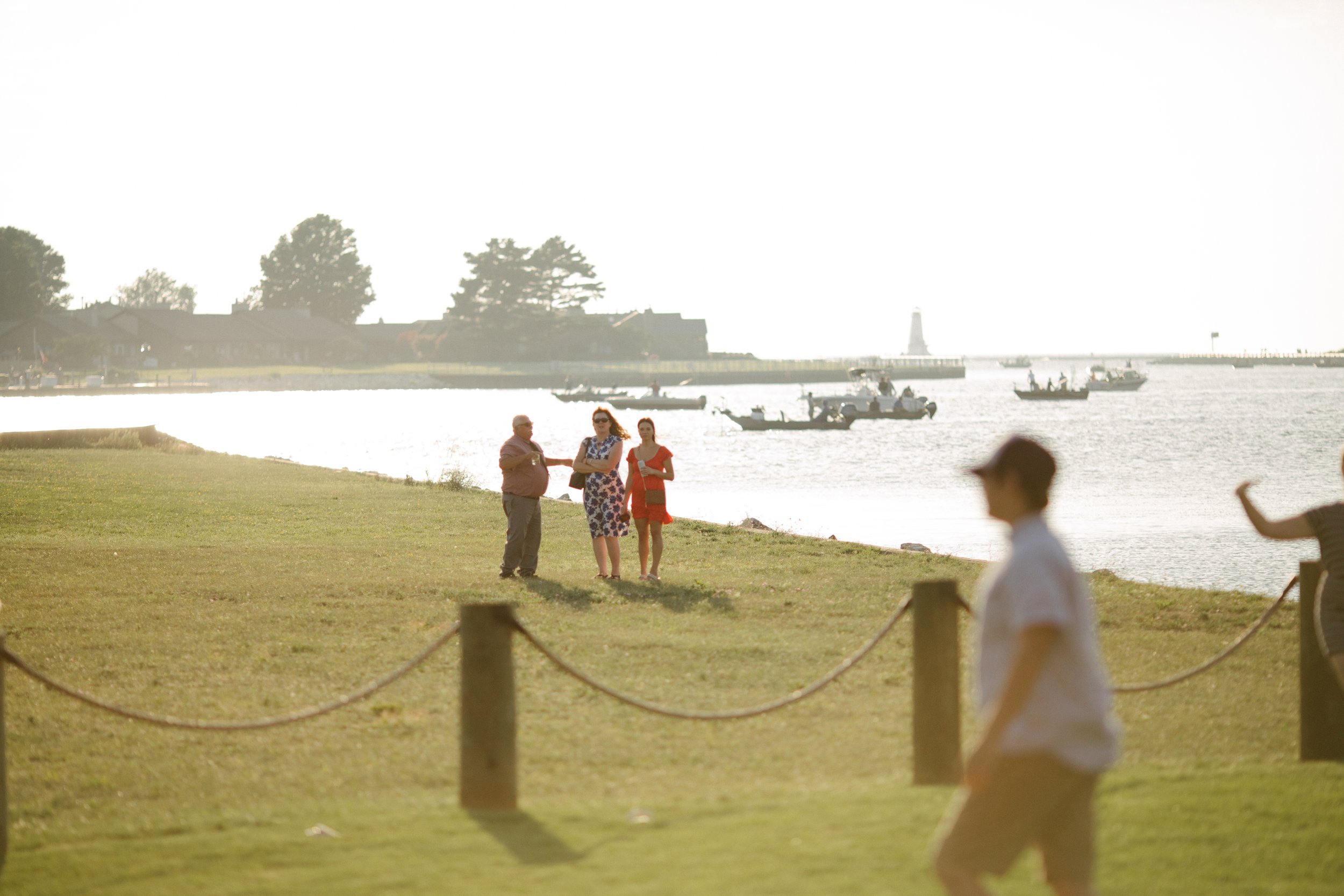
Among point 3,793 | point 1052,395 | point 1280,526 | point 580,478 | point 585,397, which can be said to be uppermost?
point 585,397

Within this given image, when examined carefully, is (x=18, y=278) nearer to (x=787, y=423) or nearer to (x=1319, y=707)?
(x=787, y=423)

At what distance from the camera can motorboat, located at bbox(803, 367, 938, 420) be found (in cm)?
8550

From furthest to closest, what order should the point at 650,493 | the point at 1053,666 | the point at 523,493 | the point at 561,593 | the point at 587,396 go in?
the point at 587,396 → the point at 523,493 → the point at 650,493 → the point at 561,593 → the point at 1053,666

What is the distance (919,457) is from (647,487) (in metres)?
44.1

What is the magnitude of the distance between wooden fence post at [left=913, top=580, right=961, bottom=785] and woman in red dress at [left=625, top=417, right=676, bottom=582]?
7.44m

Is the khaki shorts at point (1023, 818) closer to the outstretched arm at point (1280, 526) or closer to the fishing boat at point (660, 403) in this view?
the outstretched arm at point (1280, 526)

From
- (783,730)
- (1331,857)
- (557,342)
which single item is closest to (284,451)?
(783,730)

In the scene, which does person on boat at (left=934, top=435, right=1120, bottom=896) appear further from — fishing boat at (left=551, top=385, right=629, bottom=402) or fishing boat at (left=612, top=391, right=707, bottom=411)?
fishing boat at (left=551, top=385, right=629, bottom=402)

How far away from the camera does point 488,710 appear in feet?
19.9

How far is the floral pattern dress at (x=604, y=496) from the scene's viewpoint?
45.3ft

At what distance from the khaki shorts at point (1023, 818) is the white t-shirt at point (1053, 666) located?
0.18ft

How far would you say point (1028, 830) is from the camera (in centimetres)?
372

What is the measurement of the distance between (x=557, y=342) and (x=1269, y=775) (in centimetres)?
13359

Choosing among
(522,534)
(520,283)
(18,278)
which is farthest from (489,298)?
(522,534)
